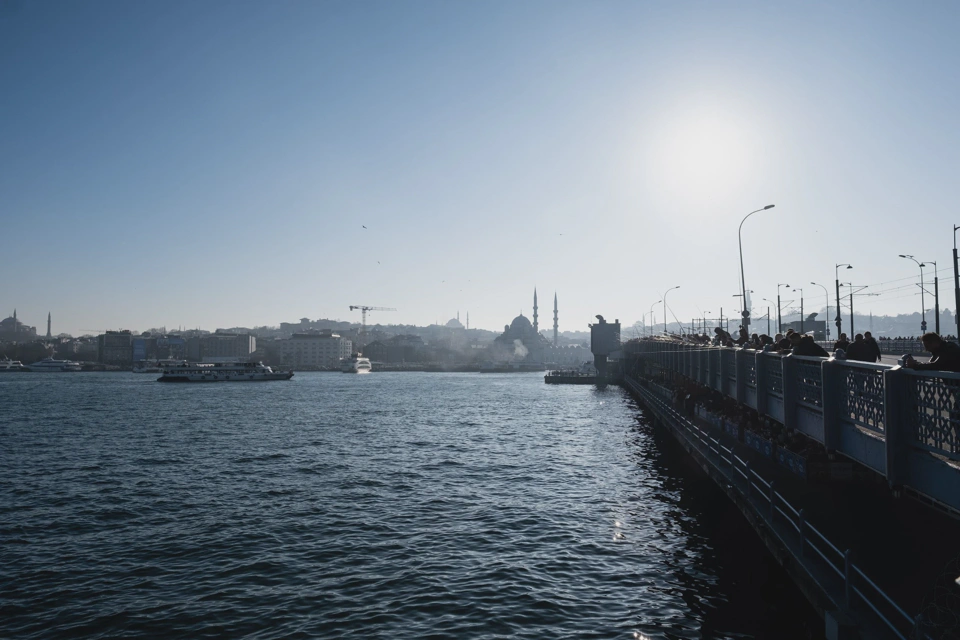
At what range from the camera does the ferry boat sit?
5517 inches

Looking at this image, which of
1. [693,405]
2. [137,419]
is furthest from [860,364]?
[137,419]

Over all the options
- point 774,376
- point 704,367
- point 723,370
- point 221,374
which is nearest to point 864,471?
point 774,376

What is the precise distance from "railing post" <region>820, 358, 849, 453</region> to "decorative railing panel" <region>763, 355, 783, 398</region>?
410 cm

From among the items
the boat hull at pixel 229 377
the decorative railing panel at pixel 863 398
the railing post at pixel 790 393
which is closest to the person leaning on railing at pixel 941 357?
the decorative railing panel at pixel 863 398

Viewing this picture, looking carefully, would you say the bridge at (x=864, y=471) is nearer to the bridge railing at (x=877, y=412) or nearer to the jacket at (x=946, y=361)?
the bridge railing at (x=877, y=412)

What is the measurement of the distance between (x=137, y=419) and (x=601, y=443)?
43.8 metres

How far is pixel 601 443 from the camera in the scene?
40000mm

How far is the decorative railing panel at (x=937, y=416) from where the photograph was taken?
784cm

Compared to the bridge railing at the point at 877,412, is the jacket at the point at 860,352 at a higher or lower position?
higher

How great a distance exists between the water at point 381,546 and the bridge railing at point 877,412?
12.1ft

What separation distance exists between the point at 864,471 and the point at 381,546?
13.9 meters

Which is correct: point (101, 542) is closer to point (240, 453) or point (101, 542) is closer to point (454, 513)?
point (454, 513)

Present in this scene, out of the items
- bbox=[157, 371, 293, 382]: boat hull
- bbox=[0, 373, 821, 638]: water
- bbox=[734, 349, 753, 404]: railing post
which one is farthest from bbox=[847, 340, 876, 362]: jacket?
bbox=[157, 371, 293, 382]: boat hull

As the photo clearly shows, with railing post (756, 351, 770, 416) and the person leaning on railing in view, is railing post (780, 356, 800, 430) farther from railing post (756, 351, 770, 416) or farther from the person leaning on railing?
the person leaning on railing
